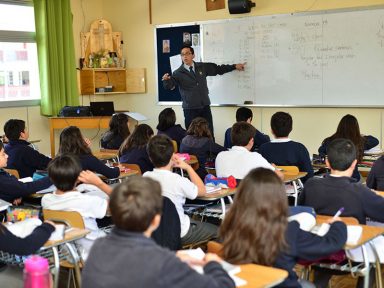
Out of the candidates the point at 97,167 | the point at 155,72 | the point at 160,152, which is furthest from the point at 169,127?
the point at 160,152

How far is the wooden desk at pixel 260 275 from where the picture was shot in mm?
2316

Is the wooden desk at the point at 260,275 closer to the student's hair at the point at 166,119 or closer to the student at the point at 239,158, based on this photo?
the student at the point at 239,158

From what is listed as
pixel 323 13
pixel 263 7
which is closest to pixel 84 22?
pixel 263 7

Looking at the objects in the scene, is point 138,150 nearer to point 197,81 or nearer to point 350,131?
point 350,131

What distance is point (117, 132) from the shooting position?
276 inches

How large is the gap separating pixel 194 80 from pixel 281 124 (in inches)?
136

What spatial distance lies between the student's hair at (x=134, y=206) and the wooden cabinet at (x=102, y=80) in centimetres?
792

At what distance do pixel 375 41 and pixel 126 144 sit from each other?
3445 millimetres

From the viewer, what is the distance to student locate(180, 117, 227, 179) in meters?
6.27

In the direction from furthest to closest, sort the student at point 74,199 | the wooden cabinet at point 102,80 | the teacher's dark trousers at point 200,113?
the wooden cabinet at point 102,80 < the teacher's dark trousers at point 200,113 < the student at point 74,199

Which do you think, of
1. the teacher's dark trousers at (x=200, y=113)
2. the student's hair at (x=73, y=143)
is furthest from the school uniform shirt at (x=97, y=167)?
the teacher's dark trousers at (x=200, y=113)

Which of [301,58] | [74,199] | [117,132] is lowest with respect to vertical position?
[74,199]

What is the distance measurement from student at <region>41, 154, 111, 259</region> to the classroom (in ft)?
15.7

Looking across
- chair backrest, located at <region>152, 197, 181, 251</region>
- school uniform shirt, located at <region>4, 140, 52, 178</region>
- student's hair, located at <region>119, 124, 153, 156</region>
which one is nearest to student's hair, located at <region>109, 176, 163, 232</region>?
chair backrest, located at <region>152, 197, 181, 251</region>
